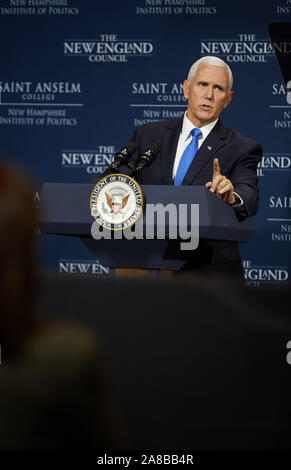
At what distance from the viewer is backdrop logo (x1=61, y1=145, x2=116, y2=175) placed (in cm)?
464

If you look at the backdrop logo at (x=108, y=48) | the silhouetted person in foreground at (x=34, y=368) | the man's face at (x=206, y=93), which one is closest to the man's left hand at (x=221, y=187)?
the man's face at (x=206, y=93)

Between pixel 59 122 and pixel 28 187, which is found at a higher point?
pixel 59 122

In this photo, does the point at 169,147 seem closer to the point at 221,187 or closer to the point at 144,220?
the point at 221,187

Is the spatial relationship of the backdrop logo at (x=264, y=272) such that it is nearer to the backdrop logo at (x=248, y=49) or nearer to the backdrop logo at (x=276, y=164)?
the backdrop logo at (x=276, y=164)

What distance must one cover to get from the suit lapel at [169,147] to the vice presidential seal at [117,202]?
62cm

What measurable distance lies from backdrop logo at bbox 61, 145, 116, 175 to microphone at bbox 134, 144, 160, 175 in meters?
2.48

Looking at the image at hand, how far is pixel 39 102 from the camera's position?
4.67 meters

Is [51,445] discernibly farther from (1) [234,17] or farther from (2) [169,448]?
(1) [234,17]

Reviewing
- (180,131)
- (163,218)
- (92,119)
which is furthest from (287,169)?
(163,218)

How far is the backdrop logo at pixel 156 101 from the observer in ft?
15.0

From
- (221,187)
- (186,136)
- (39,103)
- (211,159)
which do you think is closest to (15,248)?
(221,187)

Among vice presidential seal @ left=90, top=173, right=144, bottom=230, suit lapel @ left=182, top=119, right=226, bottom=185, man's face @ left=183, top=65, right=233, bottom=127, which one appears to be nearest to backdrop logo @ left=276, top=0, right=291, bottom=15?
man's face @ left=183, top=65, right=233, bottom=127

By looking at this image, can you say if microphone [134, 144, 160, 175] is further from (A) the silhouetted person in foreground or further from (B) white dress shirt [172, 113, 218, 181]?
(A) the silhouetted person in foreground

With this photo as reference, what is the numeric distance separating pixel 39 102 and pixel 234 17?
1509mm
